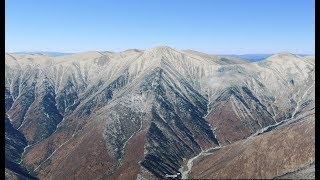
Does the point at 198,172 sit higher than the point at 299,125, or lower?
lower

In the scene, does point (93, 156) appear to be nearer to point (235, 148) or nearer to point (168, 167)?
point (168, 167)

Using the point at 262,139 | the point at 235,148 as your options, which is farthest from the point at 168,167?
the point at 262,139

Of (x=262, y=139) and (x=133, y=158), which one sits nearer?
(x=262, y=139)

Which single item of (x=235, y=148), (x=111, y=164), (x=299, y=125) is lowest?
(x=111, y=164)
